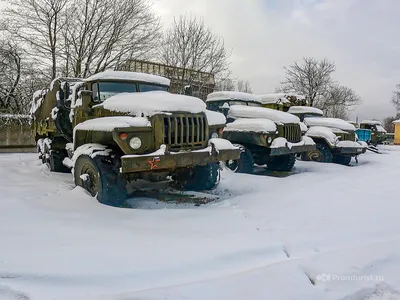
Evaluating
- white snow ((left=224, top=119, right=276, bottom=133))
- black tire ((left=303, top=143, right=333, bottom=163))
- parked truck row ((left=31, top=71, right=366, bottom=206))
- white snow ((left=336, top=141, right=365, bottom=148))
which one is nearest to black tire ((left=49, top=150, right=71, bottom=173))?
parked truck row ((left=31, top=71, right=366, bottom=206))

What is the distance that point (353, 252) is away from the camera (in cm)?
327

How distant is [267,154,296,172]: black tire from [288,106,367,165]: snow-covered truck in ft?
5.57

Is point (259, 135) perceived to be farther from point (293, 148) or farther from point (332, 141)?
point (332, 141)

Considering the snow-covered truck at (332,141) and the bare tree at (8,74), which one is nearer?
the snow-covered truck at (332,141)

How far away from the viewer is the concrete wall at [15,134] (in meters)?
13.9

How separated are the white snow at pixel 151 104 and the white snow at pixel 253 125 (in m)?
3.12

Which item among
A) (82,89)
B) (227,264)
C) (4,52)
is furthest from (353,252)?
(4,52)

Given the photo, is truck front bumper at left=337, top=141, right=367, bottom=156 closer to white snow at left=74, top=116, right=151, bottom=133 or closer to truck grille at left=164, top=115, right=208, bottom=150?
truck grille at left=164, top=115, right=208, bottom=150

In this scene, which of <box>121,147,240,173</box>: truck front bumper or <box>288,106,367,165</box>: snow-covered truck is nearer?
<box>121,147,240,173</box>: truck front bumper

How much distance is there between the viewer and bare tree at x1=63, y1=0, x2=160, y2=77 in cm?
1627

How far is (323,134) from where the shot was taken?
11.2 m

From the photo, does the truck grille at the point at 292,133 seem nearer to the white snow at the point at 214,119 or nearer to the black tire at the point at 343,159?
the white snow at the point at 214,119

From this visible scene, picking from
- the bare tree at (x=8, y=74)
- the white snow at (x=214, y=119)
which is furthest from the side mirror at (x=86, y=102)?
the bare tree at (x=8, y=74)

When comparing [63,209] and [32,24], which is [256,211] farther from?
[32,24]
